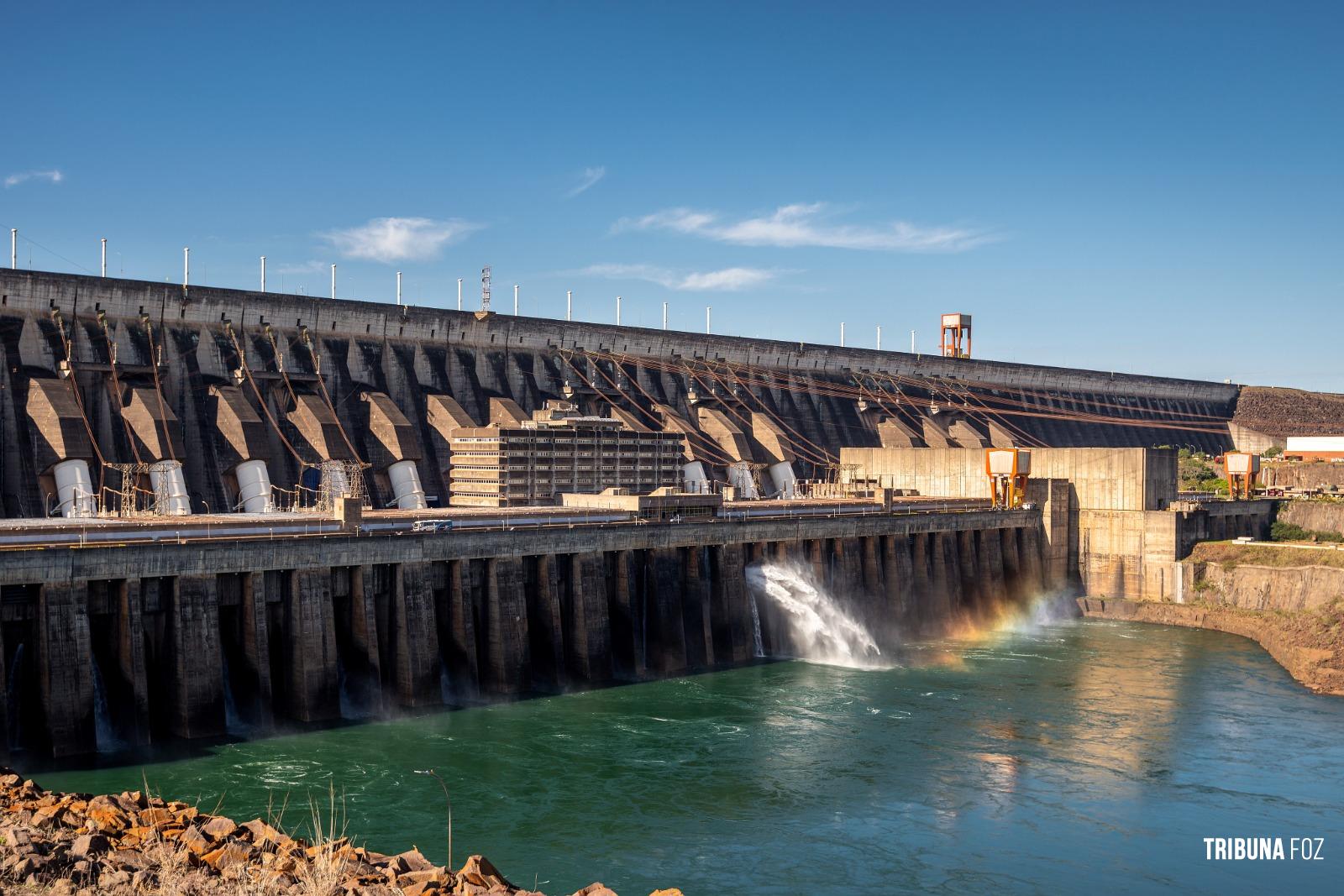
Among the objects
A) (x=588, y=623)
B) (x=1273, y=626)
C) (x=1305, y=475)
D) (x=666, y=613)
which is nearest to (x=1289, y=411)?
(x=1305, y=475)

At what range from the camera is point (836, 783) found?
3472 centimetres

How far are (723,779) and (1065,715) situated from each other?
15.4 m

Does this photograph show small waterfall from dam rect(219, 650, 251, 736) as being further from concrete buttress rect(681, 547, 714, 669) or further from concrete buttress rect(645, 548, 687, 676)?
concrete buttress rect(681, 547, 714, 669)

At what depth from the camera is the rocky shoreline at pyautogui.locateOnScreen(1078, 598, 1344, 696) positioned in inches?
1995

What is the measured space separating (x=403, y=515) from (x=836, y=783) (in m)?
25.5

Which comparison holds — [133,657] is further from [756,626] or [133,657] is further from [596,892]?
[756,626]

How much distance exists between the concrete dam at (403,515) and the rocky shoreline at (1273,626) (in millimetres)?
2546

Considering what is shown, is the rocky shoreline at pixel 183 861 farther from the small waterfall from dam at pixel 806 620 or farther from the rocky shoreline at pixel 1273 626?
the rocky shoreline at pixel 1273 626

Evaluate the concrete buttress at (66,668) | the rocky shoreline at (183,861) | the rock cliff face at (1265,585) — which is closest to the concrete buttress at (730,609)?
the concrete buttress at (66,668)

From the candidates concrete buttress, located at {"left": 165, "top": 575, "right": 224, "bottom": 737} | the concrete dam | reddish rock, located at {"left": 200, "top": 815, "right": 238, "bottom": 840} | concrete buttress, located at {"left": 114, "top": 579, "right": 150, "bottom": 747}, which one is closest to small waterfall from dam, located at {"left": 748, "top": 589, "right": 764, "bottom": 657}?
the concrete dam

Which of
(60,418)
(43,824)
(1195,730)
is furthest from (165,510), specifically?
(1195,730)

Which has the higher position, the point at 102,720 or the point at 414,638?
the point at 414,638

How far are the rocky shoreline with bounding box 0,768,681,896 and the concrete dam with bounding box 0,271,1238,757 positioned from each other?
39.5ft

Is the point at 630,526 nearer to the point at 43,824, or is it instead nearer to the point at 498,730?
the point at 498,730
